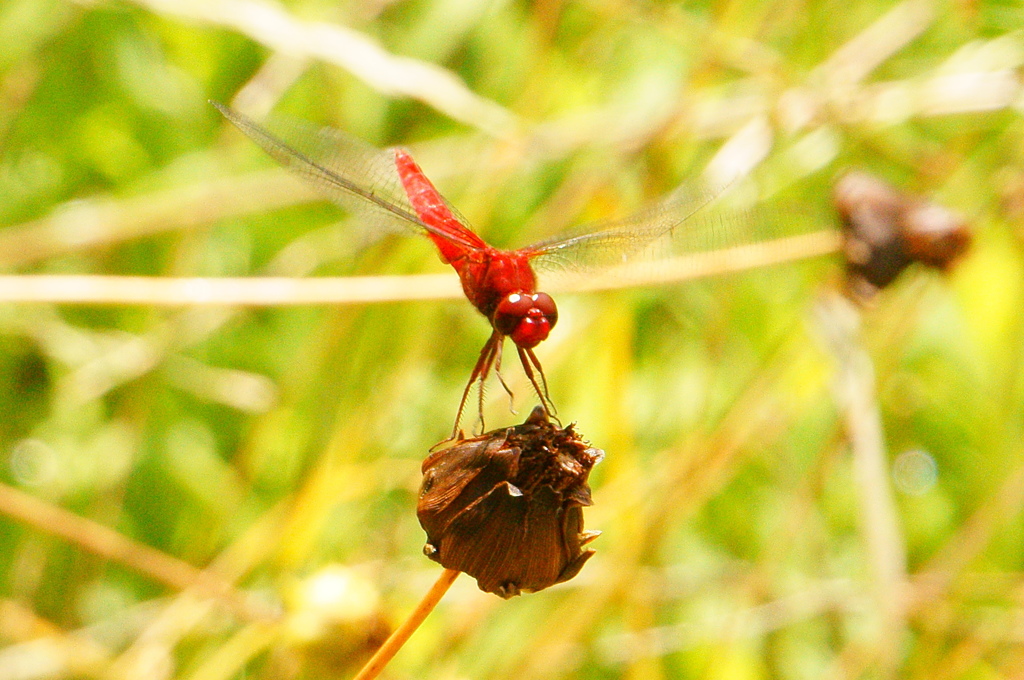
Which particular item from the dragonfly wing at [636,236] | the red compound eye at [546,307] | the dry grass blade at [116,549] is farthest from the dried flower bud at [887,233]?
the dry grass blade at [116,549]

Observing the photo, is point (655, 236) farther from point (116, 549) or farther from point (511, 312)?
point (116, 549)

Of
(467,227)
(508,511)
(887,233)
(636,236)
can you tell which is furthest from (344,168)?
(887,233)

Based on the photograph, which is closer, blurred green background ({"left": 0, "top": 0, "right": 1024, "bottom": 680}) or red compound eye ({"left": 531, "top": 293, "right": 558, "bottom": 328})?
red compound eye ({"left": 531, "top": 293, "right": 558, "bottom": 328})

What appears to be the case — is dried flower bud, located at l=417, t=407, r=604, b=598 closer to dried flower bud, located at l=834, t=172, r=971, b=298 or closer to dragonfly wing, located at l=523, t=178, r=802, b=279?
dragonfly wing, located at l=523, t=178, r=802, b=279

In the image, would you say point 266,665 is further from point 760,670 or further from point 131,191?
point 131,191

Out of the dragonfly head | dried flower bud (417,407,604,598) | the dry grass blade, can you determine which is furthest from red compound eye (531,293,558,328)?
the dry grass blade

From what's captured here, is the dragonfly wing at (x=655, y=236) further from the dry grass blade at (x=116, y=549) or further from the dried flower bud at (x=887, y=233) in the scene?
the dry grass blade at (x=116, y=549)

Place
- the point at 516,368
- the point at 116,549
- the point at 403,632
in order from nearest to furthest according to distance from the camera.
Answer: the point at 403,632
the point at 116,549
the point at 516,368

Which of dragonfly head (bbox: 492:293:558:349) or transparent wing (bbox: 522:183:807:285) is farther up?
transparent wing (bbox: 522:183:807:285)
